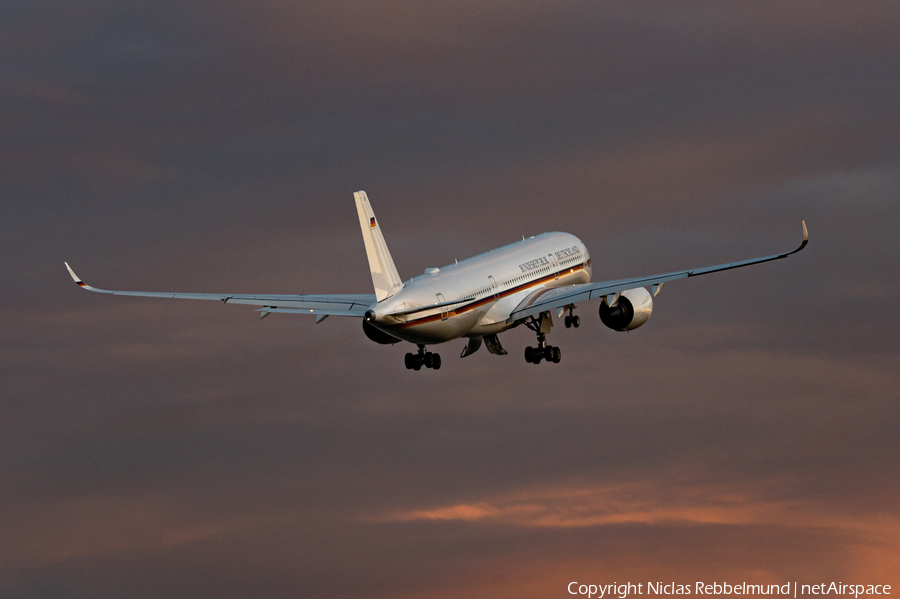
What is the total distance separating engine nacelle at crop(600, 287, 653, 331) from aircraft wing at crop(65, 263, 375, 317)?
1160cm

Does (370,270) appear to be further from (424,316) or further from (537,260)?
(537,260)

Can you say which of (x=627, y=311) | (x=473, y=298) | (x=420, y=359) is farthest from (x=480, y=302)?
(x=627, y=311)

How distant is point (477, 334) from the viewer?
6438cm

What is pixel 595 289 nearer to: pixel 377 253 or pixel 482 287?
pixel 482 287

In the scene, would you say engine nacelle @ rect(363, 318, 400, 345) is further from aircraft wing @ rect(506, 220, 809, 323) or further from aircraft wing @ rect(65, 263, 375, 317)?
aircraft wing @ rect(506, 220, 809, 323)

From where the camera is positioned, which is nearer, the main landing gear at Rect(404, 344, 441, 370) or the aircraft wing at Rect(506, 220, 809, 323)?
the aircraft wing at Rect(506, 220, 809, 323)

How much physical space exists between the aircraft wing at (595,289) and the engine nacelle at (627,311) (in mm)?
1443

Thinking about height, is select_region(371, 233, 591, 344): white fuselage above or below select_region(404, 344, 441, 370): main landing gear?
above

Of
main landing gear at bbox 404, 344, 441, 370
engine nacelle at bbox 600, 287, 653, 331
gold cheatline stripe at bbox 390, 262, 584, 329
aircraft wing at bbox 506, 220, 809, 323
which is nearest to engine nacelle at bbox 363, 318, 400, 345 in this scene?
gold cheatline stripe at bbox 390, 262, 584, 329

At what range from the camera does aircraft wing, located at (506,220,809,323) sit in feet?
196

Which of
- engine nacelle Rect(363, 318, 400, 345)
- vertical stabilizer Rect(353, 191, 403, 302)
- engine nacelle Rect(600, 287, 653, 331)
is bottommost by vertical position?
engine nacelle Rect(363, 318, 400, 345)

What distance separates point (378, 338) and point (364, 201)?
24.9 ft

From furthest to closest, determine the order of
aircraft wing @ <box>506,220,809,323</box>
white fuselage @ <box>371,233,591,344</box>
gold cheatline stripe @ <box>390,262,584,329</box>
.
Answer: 1. aircraft wing @ <box>506,220,809,323</box>
2. gold cheatline stripe @ <box>390,262,584,329</box>
3. white fuselage @ <box>371,233,591,344</box>

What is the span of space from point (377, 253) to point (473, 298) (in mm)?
7107
